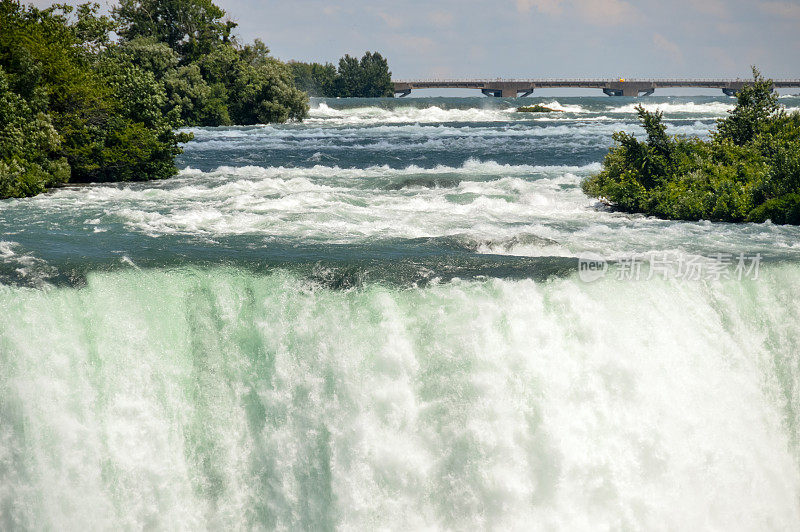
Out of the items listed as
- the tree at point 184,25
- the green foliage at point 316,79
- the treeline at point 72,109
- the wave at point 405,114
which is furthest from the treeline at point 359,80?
the treeline at point 72,109

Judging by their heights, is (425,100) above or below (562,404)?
above

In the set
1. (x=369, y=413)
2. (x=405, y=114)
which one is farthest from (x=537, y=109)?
(x=369, y=413)

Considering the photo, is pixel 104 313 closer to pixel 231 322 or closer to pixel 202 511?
pixel 231 322

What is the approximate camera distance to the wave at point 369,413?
299 inches

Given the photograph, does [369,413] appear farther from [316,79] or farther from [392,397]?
[316,79]

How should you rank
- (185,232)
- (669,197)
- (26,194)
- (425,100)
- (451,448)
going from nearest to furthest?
(451,448) < (185,232) < (669,197) < (26,194) < (425,100)

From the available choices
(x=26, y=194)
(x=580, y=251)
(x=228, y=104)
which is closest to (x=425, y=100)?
(x=228, y=104)

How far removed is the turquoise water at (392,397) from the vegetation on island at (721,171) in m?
Result: 5.61

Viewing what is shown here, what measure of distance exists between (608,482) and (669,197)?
8.92 metres

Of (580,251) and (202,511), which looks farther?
(580,251)

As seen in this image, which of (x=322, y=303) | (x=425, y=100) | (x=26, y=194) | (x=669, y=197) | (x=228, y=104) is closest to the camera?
(x=322, y=303)

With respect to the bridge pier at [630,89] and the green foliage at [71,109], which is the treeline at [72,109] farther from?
the bridge pier at [630,89]

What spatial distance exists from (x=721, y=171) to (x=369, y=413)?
1083cm

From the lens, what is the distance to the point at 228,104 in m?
55.5
